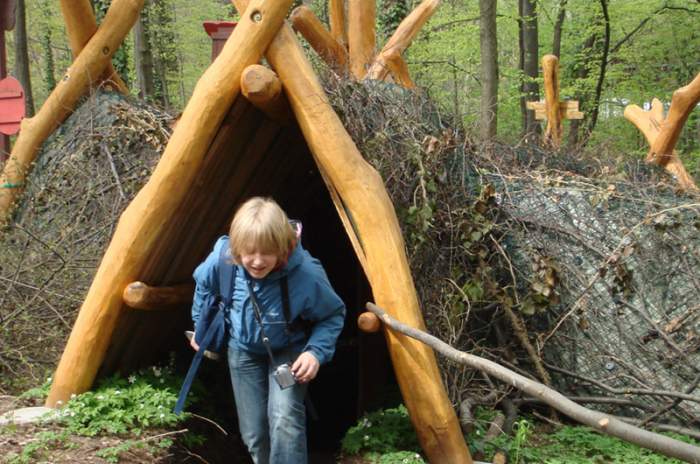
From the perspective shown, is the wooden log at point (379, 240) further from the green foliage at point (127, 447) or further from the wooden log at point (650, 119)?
the wooden log at point (650, 119)

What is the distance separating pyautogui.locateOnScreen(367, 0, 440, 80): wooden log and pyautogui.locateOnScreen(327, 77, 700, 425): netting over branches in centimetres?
230

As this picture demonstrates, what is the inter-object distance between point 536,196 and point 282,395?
3.19 metres

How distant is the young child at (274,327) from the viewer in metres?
3.14

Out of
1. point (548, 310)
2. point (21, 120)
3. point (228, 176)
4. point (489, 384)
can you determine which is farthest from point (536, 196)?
point (21, 120)

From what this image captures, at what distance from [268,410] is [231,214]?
1.68 metres

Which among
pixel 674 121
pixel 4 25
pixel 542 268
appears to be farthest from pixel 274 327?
pixel 674 121

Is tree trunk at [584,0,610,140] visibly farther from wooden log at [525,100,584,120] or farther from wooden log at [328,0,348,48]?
wooden log at [328,0,348,48]

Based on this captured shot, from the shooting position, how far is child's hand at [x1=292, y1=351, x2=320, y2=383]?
3.14m

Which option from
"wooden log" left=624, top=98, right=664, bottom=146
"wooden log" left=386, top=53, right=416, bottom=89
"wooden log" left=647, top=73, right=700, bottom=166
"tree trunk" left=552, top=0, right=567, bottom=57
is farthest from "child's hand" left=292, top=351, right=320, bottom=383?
"tree trunk" left=552, top=0, right=567, bottom=57

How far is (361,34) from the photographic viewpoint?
8180 mm

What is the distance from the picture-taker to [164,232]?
13.2 ft

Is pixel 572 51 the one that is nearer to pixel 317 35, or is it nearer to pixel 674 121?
pixel 674 121

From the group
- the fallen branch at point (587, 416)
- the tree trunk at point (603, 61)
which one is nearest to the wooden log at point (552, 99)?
the tree trunk at point (603, 61)

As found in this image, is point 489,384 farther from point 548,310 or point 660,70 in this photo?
point 660,70
